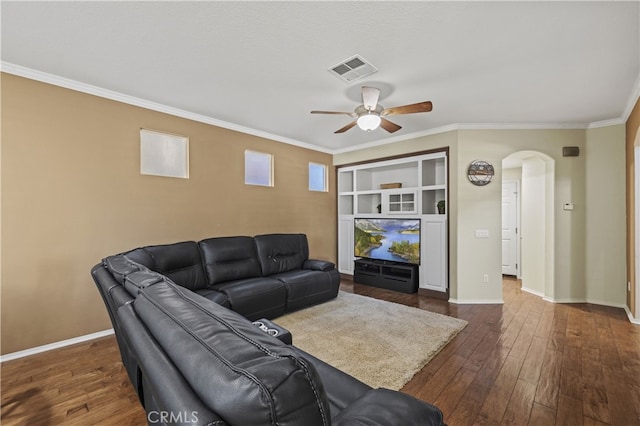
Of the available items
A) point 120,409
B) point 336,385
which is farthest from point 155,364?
point 120,409

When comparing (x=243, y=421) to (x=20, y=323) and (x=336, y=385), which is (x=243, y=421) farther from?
A: (x=20, y=323)

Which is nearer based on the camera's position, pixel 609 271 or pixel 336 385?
pixel 336 385

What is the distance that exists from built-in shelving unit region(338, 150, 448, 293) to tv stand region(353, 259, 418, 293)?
0.18 metres

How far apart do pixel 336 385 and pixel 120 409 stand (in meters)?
1.64

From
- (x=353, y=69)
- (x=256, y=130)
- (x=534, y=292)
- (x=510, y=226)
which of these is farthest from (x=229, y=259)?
(x=510, y=226)

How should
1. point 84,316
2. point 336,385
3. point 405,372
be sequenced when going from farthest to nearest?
point 84,316 → point 405,372 → point 336,385

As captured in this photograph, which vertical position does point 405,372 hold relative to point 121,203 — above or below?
below

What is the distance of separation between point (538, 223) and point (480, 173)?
5.09ft

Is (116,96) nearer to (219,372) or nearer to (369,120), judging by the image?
(369,120)

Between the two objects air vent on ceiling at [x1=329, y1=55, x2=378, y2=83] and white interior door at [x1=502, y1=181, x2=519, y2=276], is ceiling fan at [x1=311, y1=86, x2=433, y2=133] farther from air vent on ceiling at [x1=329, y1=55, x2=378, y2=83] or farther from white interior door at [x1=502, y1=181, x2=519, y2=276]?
white interior door at [x1=502, y1=181, x2=519, y2=276]

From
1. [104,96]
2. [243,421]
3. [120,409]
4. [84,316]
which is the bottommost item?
[120,409]

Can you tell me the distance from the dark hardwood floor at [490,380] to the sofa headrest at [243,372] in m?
1.59

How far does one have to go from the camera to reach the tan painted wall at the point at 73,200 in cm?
266

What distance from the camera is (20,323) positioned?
8.74ft
